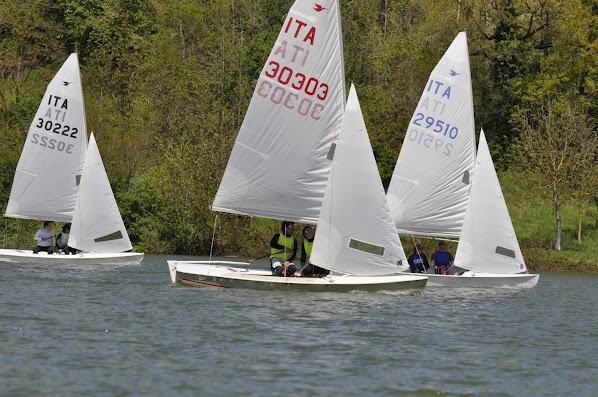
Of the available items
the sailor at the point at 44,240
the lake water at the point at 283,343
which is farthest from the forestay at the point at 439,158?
the sailor at the point at 44,240

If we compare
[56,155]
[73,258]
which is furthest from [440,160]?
[56,155]

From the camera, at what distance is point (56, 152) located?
38281 millimetres

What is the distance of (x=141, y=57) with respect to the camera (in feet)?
220

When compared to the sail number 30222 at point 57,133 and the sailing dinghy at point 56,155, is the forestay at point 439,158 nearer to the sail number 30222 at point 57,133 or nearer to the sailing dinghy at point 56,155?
the sailing dinghy at point 56,155

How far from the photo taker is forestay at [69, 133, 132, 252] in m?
35.8

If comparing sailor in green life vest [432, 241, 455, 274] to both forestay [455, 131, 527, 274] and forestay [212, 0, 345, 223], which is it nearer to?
forestay [455, 131, 527, 274]

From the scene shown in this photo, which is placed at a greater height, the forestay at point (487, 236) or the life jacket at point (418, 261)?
the forestay at point (487, 236)

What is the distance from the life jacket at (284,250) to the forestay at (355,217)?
890 mm

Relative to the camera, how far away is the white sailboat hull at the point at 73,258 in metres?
35.5

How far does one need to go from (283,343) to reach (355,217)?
692 cm

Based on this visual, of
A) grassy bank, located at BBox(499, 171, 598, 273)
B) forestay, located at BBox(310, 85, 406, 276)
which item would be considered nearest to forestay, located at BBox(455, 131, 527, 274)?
forestay, located at BBox(310, 85, 406, 276)

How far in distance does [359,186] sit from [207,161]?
82.6 ft

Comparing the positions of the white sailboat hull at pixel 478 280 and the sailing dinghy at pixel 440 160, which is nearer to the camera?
the white sailboat hull at pixel 478 280

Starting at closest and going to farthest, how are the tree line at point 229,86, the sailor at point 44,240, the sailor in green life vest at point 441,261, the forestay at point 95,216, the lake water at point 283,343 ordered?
the lake water at point 283,343 → the sailor in green life vest at point 441,261 → the forestay at point 95,216 → the sailor at point 44,240 → the tree line at point 229,86
